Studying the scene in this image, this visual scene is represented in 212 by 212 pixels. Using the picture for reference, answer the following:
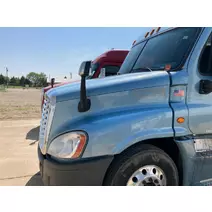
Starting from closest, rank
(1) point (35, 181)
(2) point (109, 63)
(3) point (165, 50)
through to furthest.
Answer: (3) point (165, 50) → (1) point (35, 181) → (2) point (109, 63)

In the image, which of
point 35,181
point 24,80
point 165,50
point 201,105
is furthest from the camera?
point 24,80

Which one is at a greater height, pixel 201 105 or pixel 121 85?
pixel 121 85

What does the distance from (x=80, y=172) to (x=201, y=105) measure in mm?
1585

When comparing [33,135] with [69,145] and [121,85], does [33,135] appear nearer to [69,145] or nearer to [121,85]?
[69,145]

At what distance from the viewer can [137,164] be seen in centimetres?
228

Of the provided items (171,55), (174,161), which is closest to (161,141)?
(174,161)

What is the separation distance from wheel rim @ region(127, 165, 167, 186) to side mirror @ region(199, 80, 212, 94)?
103 cm

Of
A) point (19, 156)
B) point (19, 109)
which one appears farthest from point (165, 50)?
point (19, 109)

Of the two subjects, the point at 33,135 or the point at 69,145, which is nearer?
the point at 69,145

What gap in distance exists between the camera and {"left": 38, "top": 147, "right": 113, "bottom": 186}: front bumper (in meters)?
2.13

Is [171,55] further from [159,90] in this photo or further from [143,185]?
[143,185]

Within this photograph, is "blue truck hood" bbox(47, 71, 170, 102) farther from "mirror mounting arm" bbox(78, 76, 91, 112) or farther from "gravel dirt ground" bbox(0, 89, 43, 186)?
"gravel dirt ground" bbox(0, 89, 43, 186)

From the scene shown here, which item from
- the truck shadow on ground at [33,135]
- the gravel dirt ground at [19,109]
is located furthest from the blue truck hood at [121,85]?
the gravel dirt ground at [19,109]
